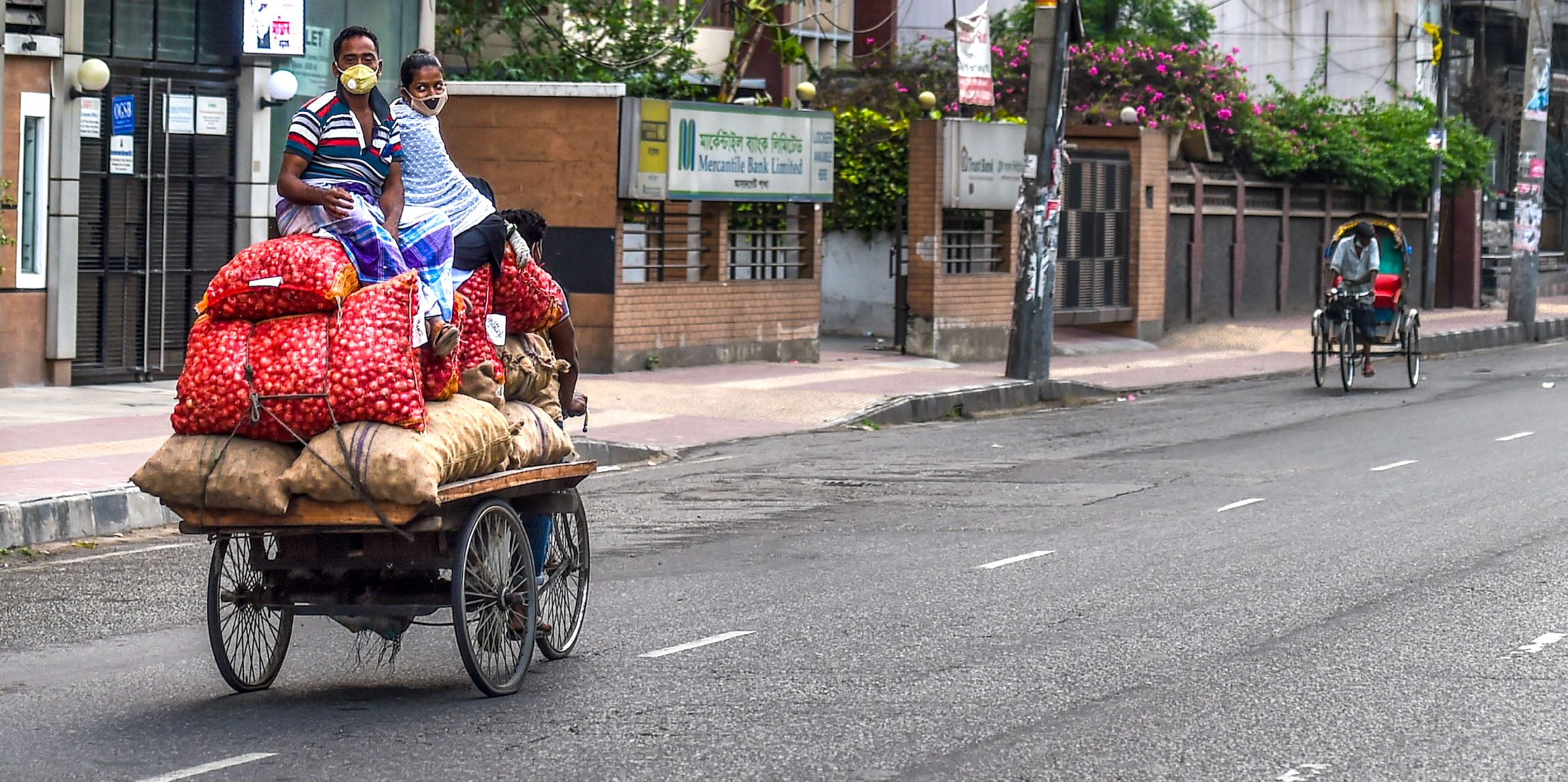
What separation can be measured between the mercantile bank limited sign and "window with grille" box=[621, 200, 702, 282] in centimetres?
44

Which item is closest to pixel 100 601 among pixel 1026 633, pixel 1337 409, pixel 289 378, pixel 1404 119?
pixel 289 378

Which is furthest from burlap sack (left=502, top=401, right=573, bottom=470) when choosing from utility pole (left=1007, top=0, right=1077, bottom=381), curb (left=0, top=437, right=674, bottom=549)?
utility pole (left=1007, top=0, right=1077, bottom=381)

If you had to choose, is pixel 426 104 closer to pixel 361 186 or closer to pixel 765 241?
pixel 361 186

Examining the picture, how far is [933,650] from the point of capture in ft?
25.2

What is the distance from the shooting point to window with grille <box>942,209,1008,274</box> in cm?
2492

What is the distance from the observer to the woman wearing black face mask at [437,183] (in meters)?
7.21

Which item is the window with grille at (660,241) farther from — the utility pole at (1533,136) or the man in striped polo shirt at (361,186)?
the utility pole at (1533,136)

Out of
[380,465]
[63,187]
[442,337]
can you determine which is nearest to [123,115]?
[63,187]

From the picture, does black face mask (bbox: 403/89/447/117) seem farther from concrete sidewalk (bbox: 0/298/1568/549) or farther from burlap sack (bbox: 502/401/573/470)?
concrete sidewalk (bbox: 0/298/1568/549)

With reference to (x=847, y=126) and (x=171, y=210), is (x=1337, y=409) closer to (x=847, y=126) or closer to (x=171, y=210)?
(x=847, y=126)

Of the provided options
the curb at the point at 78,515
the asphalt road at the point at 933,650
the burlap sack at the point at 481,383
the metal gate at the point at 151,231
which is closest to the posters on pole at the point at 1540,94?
the asphalt road at the point at 933,650

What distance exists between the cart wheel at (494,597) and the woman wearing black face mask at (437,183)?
96 cm

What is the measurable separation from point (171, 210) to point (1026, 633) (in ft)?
41.9

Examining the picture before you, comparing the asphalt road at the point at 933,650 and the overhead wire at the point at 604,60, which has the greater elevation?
the overhead wire at the point at 604,60
